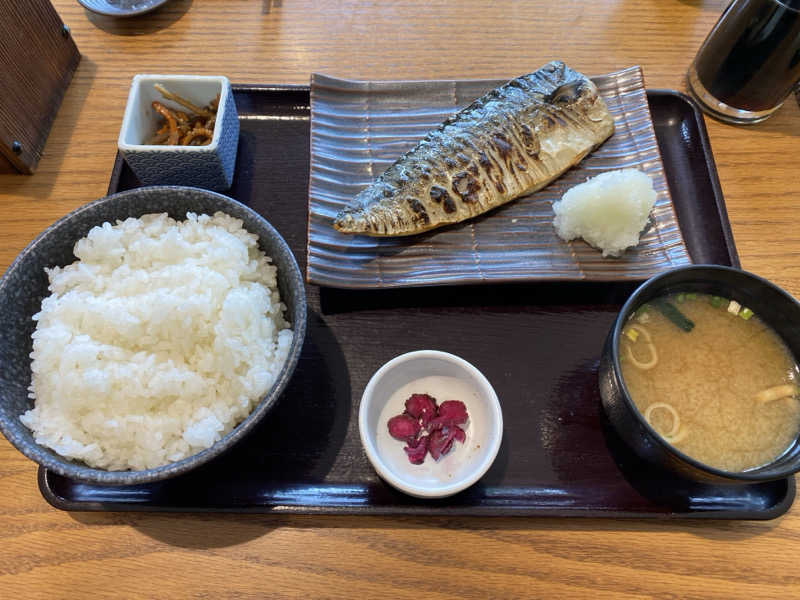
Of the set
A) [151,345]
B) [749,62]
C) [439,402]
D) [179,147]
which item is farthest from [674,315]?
[179,147]

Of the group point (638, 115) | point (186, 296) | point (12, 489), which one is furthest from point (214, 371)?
point (638, 115)

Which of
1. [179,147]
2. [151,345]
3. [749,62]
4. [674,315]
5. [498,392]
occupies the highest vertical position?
[749,62]

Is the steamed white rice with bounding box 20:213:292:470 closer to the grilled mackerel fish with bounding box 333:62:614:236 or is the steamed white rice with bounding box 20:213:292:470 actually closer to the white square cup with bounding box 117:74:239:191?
the white square cup with bounding box 117:74:239:191

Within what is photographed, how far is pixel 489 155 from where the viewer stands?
74.9 inches

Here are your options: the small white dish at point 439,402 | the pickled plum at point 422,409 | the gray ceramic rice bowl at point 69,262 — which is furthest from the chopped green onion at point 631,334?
the gray ceramic rice bowl at point 69,262

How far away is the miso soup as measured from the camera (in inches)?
54.8

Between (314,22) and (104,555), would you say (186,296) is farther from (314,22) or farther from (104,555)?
(314,22)

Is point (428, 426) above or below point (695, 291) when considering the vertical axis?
below

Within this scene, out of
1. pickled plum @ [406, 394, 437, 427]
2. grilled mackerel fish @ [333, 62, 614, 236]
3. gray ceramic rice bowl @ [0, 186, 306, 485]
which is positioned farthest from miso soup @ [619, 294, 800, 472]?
gray ceramic rice bowl @ [0, 186, 306, 485]

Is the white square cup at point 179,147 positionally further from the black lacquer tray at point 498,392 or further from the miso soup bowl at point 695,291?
the miso soup bowl at point 695,291

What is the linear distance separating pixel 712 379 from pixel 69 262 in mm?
1809

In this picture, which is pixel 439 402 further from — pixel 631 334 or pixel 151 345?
pixel 151 345

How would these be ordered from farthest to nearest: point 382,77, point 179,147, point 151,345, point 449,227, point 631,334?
point 382,77 < point 449,227 < point 179,147 < point 631,334 < point 151,345

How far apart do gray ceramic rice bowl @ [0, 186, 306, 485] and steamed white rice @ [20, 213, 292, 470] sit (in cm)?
4
